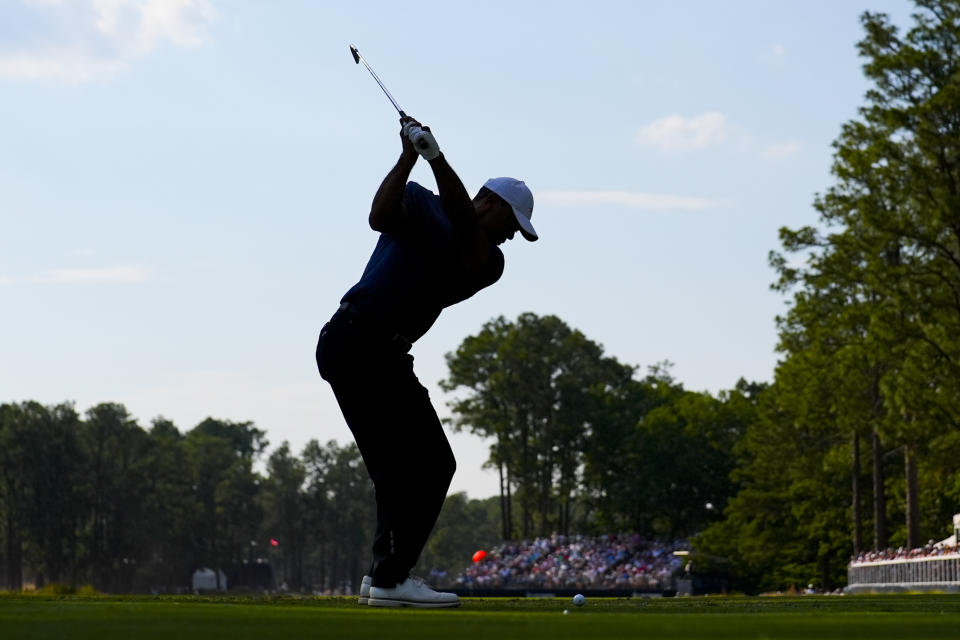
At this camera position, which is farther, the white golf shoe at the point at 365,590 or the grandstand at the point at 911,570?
the grandstand at the point at 911,570

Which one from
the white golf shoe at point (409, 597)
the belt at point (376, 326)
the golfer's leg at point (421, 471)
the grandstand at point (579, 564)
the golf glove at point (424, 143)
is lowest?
the grandstand at point (579, 564)

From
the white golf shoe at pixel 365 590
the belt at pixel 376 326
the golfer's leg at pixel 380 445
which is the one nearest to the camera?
the belt at pixel 376 326

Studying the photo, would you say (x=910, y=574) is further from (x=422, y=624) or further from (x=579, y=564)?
(x=579, y=564)

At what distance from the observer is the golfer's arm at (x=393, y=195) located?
7.49 metres

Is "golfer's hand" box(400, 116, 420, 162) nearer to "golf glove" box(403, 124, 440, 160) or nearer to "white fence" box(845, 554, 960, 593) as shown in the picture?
"golf glove" box(403, 124, 440, 160)

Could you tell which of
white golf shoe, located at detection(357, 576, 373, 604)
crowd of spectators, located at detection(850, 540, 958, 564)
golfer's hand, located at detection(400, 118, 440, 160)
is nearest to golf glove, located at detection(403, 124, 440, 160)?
golfer's hand, located at detection(400, 118, 440, 160)

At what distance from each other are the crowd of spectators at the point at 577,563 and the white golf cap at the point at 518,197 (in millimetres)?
60331

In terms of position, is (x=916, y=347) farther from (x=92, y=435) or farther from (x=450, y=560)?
(x=450, y=560)

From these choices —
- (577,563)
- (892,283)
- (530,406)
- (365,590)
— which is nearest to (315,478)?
(530,406)

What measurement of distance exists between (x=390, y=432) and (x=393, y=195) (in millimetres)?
1186

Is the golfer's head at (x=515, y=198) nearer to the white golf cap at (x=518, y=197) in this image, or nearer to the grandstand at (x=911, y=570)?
the white golf cap at (x=518, y=197)

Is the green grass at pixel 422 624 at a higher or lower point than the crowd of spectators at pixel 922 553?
higher

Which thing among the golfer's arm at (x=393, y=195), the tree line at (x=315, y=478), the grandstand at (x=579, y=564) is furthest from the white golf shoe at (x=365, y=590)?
the tree line at (x=315, y=478)

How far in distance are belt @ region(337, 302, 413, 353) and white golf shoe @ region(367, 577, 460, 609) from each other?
1187 mm
